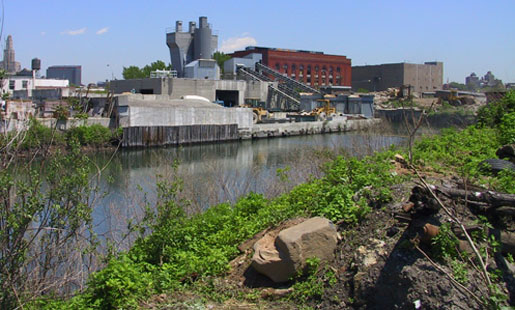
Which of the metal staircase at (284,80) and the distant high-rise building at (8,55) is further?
the metal staircase at (284,80)

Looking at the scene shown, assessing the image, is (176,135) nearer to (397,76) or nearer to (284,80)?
(284,80)

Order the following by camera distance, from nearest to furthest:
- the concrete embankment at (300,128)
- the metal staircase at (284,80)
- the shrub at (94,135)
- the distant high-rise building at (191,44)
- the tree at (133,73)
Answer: the shrub at (94,135)
the concrete embankment at (300,128)
the distant high-rise building at (191,44)
the metal staircase at (284,80)
the tree at (133,73)

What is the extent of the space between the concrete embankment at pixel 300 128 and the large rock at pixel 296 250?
1740 inches

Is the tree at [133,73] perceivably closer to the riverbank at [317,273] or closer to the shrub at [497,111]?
the shrub at [497,111]

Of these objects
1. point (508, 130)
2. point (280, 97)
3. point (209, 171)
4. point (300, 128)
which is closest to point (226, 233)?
point (508, 130)

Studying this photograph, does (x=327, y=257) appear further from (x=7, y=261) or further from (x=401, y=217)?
(x=7, y=261)

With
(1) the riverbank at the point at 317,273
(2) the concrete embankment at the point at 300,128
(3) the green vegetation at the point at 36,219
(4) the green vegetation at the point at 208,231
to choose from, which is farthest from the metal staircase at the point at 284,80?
(3) the green vegetation at the point at 36,219

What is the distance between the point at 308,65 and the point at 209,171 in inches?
3519

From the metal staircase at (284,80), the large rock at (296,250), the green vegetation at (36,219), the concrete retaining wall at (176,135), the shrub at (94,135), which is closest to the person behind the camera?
the large rock at (296,250)

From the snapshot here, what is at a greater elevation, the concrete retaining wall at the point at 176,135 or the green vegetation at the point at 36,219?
the concrete retaining wall at the point at 176,135

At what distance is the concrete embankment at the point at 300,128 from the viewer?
56.3 meters

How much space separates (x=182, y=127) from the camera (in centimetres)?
4903

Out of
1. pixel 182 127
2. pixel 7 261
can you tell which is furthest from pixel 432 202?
pixel 182 127

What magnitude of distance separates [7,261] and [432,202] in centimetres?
642
